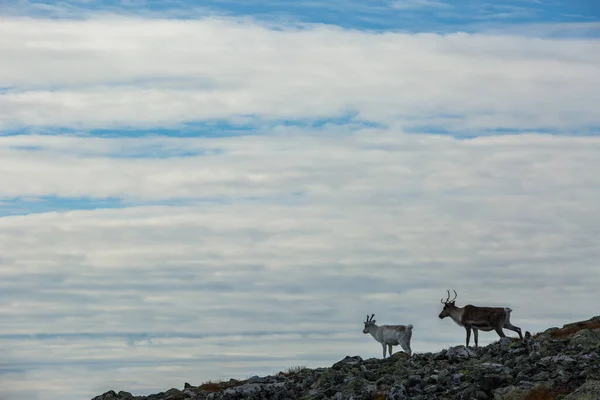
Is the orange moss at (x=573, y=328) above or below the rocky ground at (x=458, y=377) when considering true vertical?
above

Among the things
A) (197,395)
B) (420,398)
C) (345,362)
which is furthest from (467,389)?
(197,395)

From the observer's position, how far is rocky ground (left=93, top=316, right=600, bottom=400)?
28.0 meters

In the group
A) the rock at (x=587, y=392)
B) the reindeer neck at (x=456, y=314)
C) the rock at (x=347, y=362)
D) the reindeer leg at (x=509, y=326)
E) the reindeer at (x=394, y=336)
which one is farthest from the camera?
the reindeer at (x=394, y=336)

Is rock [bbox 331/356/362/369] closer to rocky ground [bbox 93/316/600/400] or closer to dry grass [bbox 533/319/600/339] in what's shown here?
rocky ground [bbox 93/316/600/400]

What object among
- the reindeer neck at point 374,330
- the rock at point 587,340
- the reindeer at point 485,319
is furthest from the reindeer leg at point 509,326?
the reindeer neck at point 374,330

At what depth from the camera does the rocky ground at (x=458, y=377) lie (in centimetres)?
2800

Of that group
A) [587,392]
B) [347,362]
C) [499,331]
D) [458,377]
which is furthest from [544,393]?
[499,331]

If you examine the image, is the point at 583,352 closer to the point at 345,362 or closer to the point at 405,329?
the point at 345,362

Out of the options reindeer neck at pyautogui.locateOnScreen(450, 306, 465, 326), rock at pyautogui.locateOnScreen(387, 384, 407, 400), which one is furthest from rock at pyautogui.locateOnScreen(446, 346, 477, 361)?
reindeer neck at pyautogui.locateOnScreen(450, 306, 465, 326)

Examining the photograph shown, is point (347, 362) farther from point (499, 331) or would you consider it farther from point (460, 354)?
point (499, 331)

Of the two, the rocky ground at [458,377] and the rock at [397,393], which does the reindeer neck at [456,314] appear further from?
the rock at [397,393]

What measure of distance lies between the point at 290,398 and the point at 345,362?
4992 mm

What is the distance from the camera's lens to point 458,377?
30125 mm

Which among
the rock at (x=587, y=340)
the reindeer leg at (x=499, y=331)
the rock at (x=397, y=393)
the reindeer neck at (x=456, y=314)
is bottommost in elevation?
the rock at (x=397, y=393)
